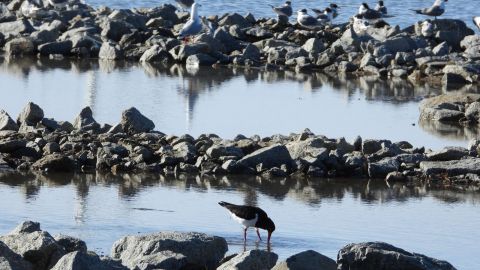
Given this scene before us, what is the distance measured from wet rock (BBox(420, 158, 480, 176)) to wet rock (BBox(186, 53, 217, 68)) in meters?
11.4

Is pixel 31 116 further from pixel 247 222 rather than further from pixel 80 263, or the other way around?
pixel 80 263

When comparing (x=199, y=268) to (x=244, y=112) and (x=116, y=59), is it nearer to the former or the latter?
(x=244, y=112)

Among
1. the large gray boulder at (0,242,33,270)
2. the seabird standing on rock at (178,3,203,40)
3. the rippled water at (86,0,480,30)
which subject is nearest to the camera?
the large gray boulder at (0,242,33,270)

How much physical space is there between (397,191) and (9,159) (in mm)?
4944

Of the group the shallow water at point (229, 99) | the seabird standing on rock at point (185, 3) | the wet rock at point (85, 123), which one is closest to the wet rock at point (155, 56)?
the shallow water at point (229, 99)

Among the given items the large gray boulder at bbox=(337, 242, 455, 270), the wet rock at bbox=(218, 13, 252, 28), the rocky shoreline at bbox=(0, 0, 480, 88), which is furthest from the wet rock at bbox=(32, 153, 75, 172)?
the wet rock at bbox=(218, 13, 252, 28)

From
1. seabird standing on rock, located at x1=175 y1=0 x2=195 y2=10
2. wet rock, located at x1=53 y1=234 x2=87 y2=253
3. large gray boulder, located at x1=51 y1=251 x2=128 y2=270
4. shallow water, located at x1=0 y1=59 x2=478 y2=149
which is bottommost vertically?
shallow water, located at x1=0 y1=59 x2=478 y2=149

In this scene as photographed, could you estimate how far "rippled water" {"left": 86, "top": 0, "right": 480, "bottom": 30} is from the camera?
3819cm

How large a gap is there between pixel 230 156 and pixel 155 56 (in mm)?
11527

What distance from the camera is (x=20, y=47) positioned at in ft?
91.0

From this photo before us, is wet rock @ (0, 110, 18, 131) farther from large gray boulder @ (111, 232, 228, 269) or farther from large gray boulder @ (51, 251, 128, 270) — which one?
large gray boulder @ (51, 251, 128, 270)

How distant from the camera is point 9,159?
15.9 metres

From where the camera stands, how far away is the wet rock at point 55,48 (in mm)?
27703

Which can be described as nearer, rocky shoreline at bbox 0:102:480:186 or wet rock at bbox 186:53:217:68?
rocky shoreline at bbox 0:102:480:186
